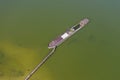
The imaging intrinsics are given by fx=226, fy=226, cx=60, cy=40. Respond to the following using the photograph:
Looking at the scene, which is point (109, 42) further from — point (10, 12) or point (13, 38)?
point (10, 12)

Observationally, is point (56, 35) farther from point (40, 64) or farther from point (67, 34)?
point (40, 64)

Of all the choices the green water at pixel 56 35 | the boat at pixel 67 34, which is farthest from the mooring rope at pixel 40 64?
the boat at pixel 67 34

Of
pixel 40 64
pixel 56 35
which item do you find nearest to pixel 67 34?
pixel 56 35

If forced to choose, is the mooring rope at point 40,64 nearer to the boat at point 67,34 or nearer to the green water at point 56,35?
the green water at point 56,35

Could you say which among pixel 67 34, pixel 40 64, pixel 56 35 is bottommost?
pixel 40 64

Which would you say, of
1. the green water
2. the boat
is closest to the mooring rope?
the green water

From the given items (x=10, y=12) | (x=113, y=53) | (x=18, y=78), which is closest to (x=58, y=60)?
(x=18, y=78)

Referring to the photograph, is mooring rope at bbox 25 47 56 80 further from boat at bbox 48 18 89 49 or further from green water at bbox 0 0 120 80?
boat at bbox 48 18 89 49
